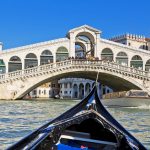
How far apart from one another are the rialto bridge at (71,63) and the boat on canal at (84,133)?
39.9ft

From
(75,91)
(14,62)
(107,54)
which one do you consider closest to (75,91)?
(75,91)

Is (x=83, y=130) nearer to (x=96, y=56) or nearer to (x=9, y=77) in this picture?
(x=9, y=77)

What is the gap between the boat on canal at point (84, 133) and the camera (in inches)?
120

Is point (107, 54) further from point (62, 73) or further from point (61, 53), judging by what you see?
point (62, 73)

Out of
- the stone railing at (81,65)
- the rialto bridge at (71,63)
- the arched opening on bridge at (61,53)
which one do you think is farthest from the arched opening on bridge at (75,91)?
the stone railing at (81,65)

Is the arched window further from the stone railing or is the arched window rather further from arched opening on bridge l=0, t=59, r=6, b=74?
the stone railing

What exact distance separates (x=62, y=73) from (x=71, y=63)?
0.50m

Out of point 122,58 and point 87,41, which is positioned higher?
point 87,41

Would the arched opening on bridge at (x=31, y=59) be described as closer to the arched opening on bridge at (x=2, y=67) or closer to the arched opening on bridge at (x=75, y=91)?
the arched opening on bridge at (x=2, y=67)

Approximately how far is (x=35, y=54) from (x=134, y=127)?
1165cm

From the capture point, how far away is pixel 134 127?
6.14 meters

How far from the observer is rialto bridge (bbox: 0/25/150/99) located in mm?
15570

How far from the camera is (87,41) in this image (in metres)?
19.3

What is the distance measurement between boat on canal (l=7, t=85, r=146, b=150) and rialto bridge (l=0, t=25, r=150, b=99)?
478 inches
